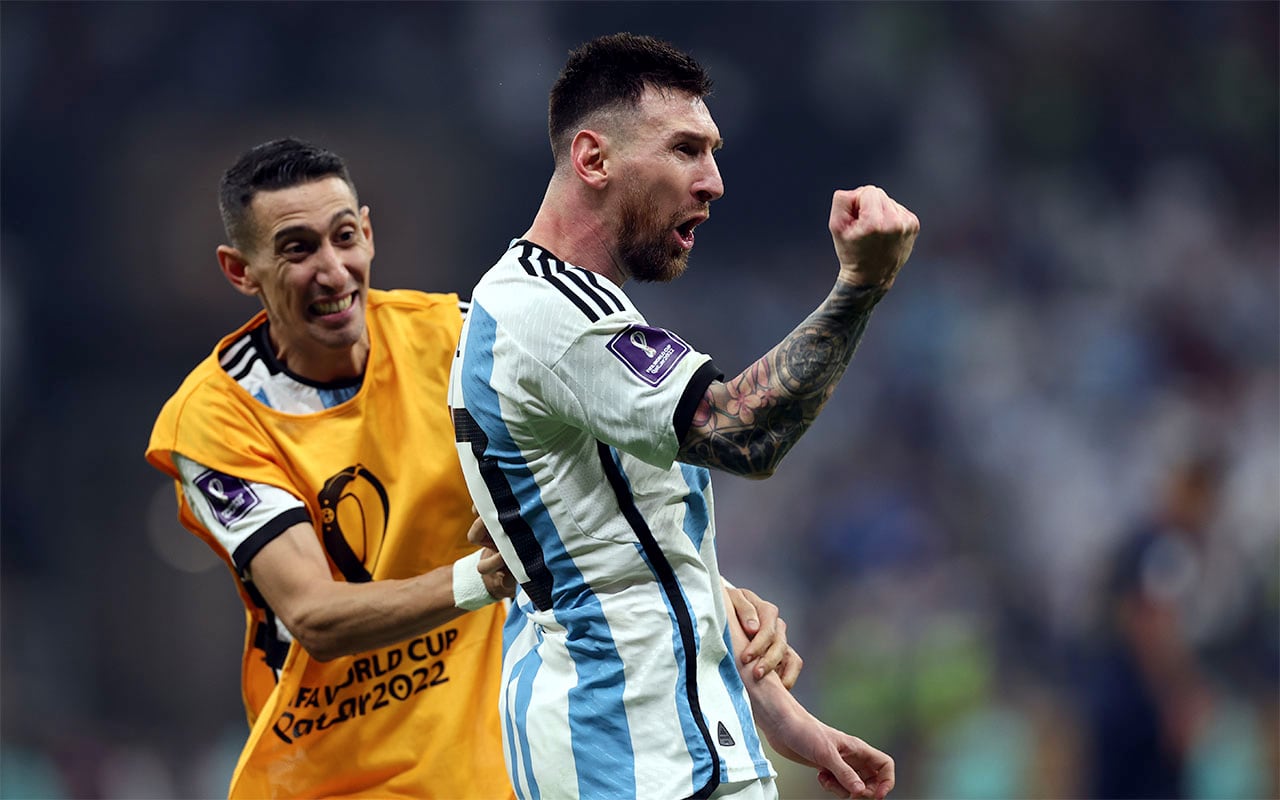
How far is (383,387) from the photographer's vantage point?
354 cm

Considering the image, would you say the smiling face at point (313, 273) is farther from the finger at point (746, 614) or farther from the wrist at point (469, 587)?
the finger at point (746, 614)

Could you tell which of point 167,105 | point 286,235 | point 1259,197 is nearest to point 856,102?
point 1259,197

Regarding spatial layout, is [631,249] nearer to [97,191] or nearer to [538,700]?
[538,700]

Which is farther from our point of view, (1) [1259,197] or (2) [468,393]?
(1) [1259,197]

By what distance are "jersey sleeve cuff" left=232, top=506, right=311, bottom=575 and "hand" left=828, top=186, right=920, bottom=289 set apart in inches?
65.7

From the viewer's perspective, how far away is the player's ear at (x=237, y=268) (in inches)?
146

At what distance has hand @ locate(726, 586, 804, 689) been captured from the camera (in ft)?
8.80

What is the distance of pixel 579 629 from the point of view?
239cm

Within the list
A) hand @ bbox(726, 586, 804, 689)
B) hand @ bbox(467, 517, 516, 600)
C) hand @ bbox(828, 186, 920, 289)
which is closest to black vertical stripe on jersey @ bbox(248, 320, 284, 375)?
hand @ bbox(467, 517, 516, 600)

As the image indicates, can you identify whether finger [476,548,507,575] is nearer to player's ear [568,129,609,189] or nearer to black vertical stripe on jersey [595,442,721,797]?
black vertical stripe on jersey [595,442,721,797]

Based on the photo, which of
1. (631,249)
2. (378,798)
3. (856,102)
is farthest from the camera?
(856,102)

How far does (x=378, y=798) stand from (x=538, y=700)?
1.17 m

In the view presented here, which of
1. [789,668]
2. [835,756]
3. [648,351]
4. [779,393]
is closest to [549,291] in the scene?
[648,351]

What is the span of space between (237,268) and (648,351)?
74.1 inches
